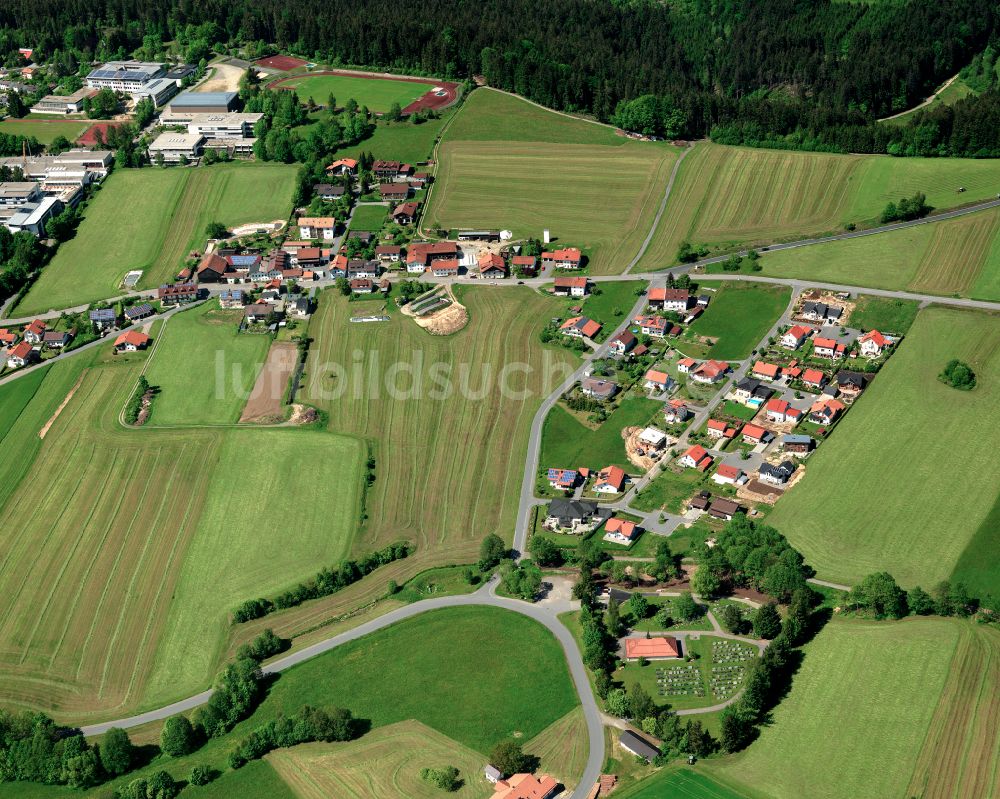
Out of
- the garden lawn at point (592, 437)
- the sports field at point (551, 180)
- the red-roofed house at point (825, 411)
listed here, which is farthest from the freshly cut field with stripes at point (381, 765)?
the sports field at point (551, 180)

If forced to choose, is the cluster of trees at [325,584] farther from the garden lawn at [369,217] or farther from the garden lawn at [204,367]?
the garden lawn at [369,217]

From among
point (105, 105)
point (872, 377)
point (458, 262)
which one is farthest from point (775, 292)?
point (105, 105)

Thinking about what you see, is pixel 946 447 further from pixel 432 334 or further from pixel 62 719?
pixel 62 719

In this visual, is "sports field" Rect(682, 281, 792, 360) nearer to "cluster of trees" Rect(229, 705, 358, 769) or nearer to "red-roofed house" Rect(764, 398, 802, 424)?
"red-roofed house" Rect(764, 398, 802, 424)

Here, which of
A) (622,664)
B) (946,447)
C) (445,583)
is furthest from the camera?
(946,447)

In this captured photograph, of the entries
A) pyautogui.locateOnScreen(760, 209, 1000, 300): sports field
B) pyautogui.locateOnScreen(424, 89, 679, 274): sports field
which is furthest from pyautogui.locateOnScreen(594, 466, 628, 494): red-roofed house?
pyautogui.locateOnScreen(760, 209, 1000, 300): sports field
